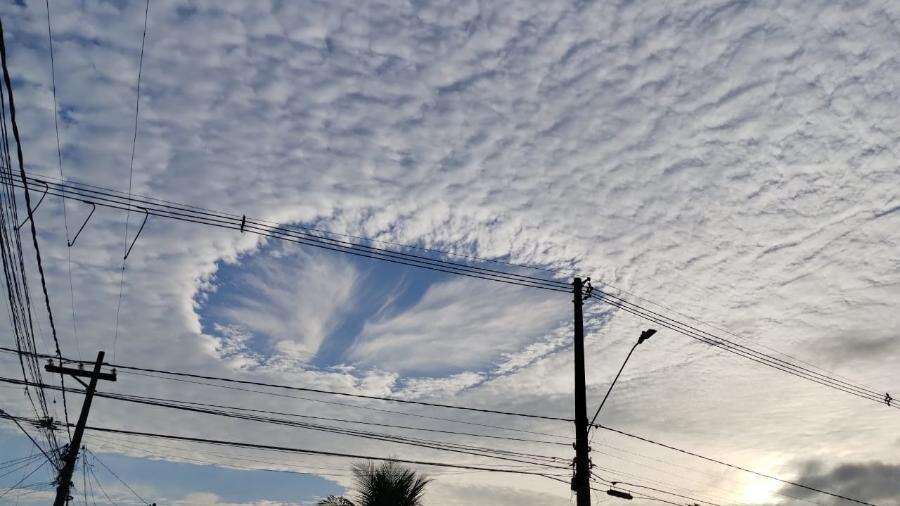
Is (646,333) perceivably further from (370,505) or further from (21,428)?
(21,428)

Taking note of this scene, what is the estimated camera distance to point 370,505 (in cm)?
2127

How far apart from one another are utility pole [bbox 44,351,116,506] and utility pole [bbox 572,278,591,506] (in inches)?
763

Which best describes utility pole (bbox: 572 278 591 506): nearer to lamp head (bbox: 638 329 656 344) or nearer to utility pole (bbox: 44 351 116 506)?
lamp head (bbox: 638 329 656 344)

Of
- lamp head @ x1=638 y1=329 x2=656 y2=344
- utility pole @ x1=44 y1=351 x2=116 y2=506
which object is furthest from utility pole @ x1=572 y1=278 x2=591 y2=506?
utility pole @ x1=44 y1=351 x2=116 y2=506

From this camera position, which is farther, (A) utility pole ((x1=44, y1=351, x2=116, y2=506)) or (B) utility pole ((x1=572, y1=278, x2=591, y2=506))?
(A) utility pole ((x1=44, y1=351, x2=116, y2=506))

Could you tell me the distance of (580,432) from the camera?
17.9m

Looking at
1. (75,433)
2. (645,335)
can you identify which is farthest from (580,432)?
(75,433)

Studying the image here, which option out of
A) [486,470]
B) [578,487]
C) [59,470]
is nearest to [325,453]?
[486,470]

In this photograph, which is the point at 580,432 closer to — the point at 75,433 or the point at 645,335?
the point at 645,335

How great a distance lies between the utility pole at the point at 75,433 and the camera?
2359 cm

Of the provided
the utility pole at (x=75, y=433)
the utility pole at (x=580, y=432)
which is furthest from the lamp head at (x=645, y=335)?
the utility pole at (x=75, y=433)

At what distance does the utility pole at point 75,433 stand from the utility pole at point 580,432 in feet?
63.6

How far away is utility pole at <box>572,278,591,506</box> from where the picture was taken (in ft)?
55.8

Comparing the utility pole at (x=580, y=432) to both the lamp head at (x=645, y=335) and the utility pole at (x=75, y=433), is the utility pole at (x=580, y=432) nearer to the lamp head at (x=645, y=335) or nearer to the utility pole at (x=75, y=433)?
the lamp head at (x=645, y=335)
